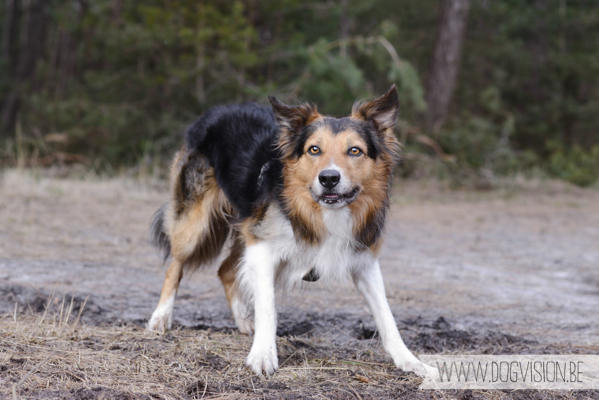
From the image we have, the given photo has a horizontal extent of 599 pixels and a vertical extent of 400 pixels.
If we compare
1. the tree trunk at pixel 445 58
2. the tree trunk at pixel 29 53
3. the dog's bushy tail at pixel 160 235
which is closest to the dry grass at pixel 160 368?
the dog's bushy tail at pixel 160 235

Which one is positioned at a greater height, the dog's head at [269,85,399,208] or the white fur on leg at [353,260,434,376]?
the dog's head at [269,85,399,208]

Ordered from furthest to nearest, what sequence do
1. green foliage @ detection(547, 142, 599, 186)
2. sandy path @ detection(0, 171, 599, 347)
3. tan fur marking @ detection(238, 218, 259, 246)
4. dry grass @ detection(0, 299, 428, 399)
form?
green foliage @ detection(547, 142, 599, 186)
sandy path @ detection(0, 171, 599, 347)
tan fur marking @ detection(238, 218, 259, 246)
dry grass @ detection(0, 299, 428, 399)

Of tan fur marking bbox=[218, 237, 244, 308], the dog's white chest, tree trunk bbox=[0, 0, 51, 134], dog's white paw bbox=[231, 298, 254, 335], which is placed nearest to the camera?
the dog's white chest

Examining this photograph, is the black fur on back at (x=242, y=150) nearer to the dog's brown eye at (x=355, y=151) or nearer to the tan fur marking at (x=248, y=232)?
the tan fur marking at (x=248, y=232)

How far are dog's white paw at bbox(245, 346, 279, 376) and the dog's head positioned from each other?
0.91m

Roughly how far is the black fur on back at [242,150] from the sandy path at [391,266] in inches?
31.9

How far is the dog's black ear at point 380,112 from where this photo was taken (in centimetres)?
369

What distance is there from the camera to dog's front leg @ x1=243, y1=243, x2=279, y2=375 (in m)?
3.10

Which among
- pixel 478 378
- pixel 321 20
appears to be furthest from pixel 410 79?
pixel 478 378

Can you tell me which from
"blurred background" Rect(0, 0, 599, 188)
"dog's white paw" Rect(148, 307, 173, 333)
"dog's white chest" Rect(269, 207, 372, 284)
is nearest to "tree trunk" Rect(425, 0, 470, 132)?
"blurred background" Rect(0, 0, 599, 188)

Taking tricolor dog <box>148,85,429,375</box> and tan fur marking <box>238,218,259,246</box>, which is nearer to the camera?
tricolor dog <box>148,85,429,375</box>

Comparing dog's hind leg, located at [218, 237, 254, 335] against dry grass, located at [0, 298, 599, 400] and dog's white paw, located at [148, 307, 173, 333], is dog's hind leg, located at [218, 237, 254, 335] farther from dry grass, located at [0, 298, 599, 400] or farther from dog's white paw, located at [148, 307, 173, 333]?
dog's white paw, located at [148, 307, 173, 333]

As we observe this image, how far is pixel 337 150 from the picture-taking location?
136 inches

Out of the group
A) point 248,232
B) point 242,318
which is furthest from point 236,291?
point 248,232
